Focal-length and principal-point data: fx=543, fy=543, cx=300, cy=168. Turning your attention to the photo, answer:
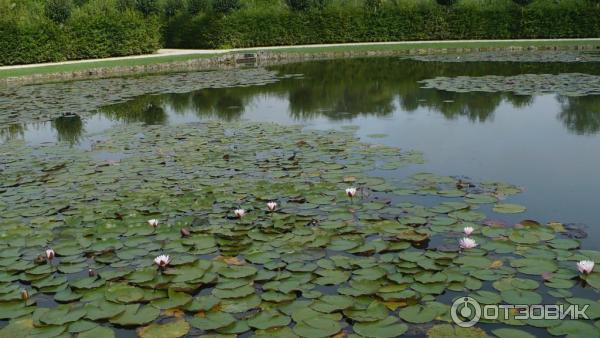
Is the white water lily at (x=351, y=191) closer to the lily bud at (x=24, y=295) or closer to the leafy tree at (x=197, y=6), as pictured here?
the lily bud at (x=24, y=295)

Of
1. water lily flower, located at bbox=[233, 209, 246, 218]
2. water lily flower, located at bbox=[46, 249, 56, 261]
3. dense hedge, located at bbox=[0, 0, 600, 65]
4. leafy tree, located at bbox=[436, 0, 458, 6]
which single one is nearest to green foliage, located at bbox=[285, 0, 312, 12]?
dense hedge, located at bbox=[0, 0, 600, 65]

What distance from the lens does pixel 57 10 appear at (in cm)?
2084

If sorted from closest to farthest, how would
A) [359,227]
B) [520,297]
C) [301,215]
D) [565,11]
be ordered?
[520,297] → [359,227] → [301,215] → [565,11]

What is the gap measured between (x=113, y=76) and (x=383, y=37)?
43.6ft

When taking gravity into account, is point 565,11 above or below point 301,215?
above

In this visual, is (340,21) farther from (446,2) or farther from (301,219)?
(301,219)

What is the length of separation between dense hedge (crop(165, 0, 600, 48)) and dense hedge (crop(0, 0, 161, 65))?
297 cm

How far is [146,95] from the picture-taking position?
12.4 meters

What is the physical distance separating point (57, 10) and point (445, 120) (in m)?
17.8

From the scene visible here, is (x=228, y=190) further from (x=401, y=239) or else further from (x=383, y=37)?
(x=383, y=37)

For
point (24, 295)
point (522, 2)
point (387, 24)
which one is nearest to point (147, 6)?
point (387, 24)

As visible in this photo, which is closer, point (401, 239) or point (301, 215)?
point (401, 239)

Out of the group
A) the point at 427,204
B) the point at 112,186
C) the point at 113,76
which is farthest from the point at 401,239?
the point at 113,76

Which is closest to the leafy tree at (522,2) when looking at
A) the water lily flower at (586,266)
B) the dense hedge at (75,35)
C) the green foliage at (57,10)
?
the dense hedge at (75,35)
